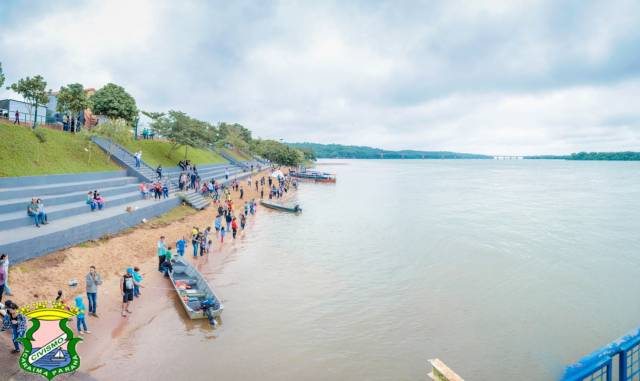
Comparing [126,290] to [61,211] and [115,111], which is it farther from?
[115,111]

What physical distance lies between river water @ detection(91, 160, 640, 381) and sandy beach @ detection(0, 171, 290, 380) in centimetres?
81

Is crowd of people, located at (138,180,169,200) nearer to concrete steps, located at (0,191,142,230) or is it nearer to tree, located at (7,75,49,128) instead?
concrete steps, located at (0,191,142,230)

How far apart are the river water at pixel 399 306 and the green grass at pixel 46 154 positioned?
528 inches

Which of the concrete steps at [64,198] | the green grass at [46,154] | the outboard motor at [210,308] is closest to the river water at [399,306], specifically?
the outboard motor at [210,308]

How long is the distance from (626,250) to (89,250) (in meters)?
38.5

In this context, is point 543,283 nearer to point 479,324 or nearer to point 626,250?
point 479,324

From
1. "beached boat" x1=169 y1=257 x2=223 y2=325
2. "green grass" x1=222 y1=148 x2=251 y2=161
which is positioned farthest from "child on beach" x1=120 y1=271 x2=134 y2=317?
"green grass" x1=222 y1=148 x2=251 y2=161

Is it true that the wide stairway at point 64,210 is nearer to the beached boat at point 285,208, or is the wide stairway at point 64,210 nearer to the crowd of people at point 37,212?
the crowd of people at point 37,212

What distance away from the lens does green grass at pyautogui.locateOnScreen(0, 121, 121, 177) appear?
2344cm

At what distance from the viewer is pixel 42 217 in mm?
18906

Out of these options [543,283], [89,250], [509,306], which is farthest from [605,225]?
[89,250]

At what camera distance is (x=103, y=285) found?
17.0 m

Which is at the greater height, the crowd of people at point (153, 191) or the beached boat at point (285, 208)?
the crowd of people at point (153, 191)

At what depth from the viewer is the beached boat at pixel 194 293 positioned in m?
14.6
